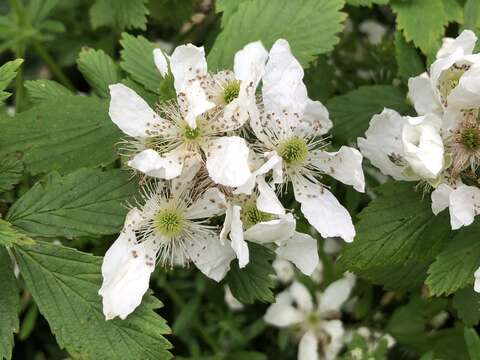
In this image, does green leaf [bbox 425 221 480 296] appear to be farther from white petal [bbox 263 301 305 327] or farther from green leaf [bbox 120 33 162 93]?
white petal [bbox 263 301 305 327]

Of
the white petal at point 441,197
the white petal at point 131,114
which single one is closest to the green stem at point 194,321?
the white petal at point 131,114

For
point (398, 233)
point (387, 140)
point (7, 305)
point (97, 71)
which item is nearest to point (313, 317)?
point (398, 233)

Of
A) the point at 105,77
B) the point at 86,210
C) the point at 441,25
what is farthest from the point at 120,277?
the point at 441,25

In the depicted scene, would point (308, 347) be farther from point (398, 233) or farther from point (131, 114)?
point (131, 114)

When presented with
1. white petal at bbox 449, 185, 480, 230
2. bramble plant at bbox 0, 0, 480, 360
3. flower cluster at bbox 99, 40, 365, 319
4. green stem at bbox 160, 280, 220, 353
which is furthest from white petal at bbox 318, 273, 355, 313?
white petal at bbox 449, 185, 480, 230

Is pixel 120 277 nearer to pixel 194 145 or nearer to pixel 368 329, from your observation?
pixel 194 145
